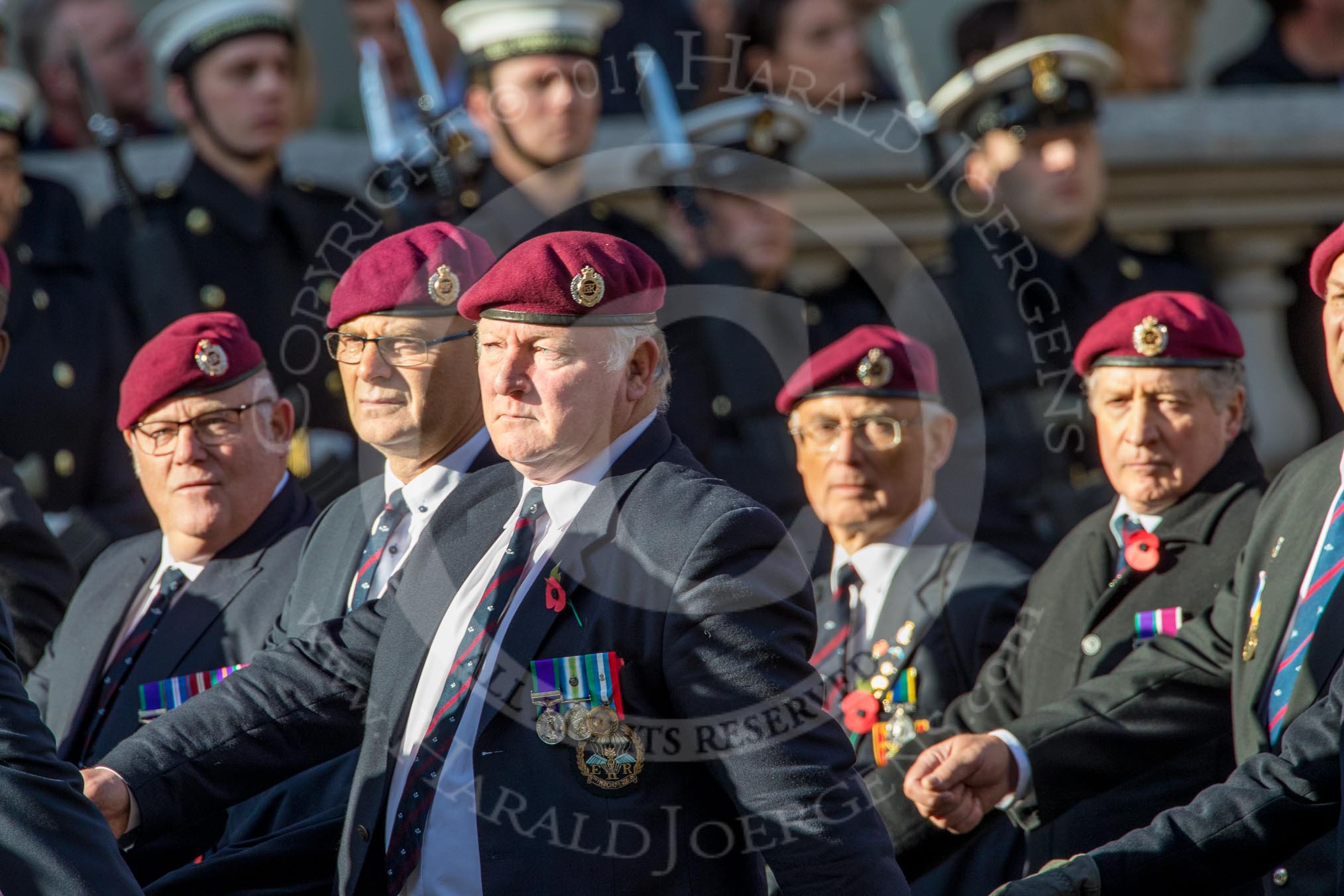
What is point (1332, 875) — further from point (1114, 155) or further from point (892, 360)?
point (1114, 155)

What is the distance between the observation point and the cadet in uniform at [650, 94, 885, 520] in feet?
22.8

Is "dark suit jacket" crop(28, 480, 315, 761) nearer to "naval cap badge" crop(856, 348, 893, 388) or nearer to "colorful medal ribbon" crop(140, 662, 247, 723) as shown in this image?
"colorful medal ribbon" crop(140, 662, 247, 723)

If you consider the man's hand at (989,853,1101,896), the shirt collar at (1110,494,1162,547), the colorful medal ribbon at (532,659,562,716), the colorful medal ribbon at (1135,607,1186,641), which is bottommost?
the man's hand at (989,853,1101,896)

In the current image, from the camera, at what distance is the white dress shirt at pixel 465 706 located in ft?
11.3

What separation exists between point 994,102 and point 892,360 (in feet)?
7.13

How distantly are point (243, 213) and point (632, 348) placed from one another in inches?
148

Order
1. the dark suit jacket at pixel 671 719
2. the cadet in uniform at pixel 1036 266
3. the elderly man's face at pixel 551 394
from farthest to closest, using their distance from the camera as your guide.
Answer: the cadet in uniform at pixel 1036 266, the elderly man's face at pixel 551 394, the dark suit jacket at pixel 671 719

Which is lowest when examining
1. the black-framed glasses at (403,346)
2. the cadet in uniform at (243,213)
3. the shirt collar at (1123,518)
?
the shirt collar at (1123,518)

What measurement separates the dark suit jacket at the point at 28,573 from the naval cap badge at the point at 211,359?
762 millimetres

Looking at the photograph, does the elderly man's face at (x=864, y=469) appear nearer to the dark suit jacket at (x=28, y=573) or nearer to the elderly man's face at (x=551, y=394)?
the elderly man's face at (x=551, y=394)

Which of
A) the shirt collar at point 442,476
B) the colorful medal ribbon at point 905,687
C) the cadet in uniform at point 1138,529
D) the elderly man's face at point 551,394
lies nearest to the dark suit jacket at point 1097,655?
the cadet in uniform at point 1138,529

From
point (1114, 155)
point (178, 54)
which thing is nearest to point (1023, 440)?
point (1114, 155)

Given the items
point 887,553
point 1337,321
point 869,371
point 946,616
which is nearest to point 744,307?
point 869,371

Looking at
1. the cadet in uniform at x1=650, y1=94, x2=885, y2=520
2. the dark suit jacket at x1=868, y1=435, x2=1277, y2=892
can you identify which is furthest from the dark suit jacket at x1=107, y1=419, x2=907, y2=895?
the cadet in uniform at x1=650, y1=94, x2=885, y2=520
